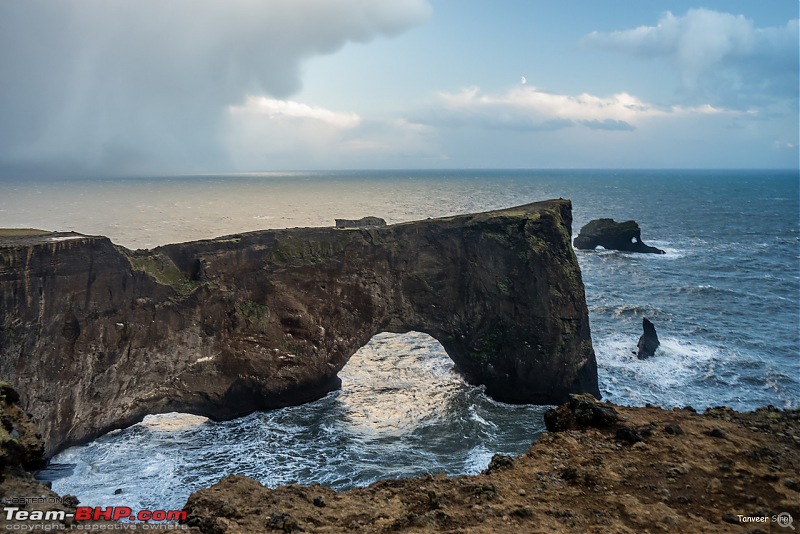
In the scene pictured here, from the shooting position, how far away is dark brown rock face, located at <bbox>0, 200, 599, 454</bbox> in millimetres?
20719

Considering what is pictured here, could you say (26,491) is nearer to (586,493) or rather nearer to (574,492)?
(574,492)

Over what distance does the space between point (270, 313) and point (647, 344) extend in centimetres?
2405

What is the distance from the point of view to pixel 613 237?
70.9 metres

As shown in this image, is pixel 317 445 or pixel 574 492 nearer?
pixel 574 492

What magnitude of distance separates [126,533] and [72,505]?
2697 millimetres

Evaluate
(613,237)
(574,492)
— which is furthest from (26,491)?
(613,237)

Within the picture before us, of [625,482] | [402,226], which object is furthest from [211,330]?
[625,482]

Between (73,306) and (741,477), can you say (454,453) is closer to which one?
(741,477)

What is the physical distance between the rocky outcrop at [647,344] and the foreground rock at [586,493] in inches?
849

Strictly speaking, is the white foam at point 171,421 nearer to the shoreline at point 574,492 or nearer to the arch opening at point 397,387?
the arch opening at point 397,387

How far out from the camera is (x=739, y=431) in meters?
12.2

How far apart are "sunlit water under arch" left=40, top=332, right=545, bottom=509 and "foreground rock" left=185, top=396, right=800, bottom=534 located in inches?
368

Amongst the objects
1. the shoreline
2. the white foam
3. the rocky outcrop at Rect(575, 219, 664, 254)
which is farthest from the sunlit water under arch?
the rocky outcrop at Rect(575, 219, 664, 254)

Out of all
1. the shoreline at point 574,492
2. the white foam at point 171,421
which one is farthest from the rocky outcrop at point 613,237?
the shoreline at point 574,492
